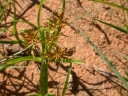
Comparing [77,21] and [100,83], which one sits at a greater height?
[77,21]

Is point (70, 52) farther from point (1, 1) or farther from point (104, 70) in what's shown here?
point (1, 1)

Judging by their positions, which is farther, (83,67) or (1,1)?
(1,1)

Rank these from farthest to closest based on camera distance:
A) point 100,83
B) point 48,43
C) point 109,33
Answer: point 109,33 < point 100,83 < point 48,43

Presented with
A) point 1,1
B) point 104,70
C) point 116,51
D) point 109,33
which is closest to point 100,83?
point 104,70

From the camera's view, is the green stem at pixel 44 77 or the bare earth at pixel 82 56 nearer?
the green stem at pixel 44 77

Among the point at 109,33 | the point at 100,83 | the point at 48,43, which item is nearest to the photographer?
the point at 48,43

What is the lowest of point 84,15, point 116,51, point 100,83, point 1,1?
point 100,83

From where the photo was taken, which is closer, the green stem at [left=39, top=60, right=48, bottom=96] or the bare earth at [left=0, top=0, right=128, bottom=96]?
the green stem at [left=39, top=60, right=48, bottom=96]

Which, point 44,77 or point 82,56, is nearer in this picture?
point 44,77
